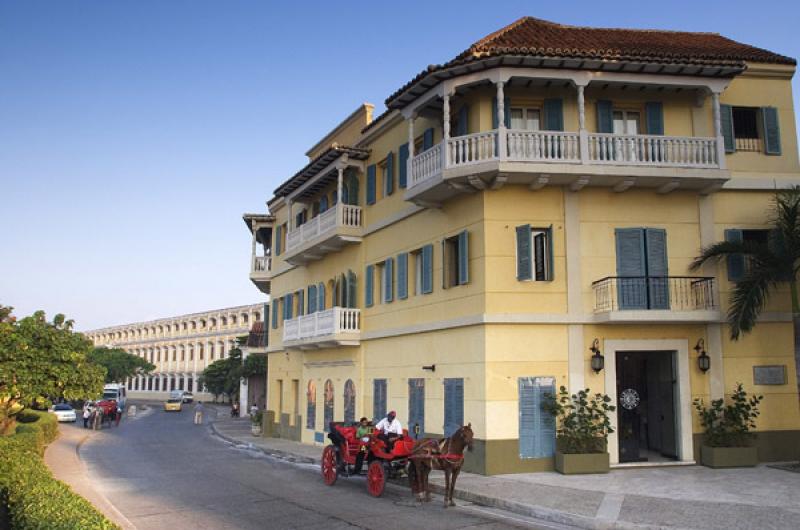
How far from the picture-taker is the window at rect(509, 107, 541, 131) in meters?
19.0

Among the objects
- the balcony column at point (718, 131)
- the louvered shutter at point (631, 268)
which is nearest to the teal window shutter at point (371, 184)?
the louvered shutter at point (631, 268)

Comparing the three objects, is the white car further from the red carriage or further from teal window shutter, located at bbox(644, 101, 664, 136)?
teal window shutter, located at bbox(644, 101, 664, 136)

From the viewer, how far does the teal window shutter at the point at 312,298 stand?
29.6 m

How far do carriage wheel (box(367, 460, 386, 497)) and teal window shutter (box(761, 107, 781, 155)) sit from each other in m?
13.6

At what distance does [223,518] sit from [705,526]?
8388 mm

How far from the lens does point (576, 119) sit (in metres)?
18.9

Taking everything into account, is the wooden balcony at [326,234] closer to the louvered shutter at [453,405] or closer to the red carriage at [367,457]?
the louvered shutter at [453,405]

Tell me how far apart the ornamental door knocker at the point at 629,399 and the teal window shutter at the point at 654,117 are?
23.3 feet

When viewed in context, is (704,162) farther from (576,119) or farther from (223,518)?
(223,518)

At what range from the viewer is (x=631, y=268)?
18453mm

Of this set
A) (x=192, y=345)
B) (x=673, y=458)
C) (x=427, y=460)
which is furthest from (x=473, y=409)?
(x=192, y=345)

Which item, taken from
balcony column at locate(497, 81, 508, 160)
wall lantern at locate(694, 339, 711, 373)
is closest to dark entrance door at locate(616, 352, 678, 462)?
wall lantern at locate(694, 339, 711, 373)

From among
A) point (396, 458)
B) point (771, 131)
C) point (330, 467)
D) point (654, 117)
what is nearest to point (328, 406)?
point (330, 467)

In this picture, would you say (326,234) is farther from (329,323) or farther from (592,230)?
(592,230)
